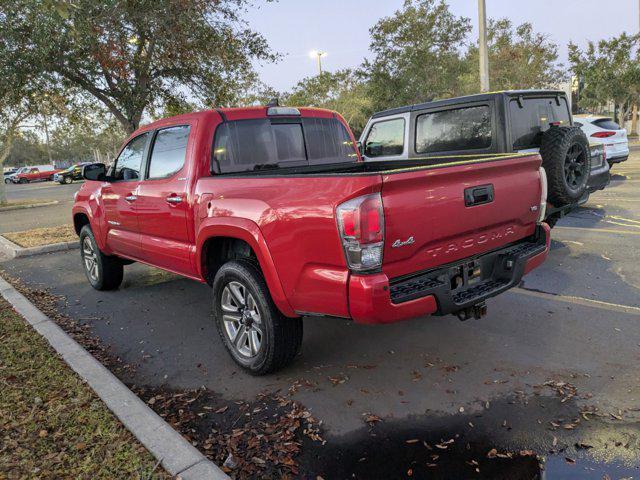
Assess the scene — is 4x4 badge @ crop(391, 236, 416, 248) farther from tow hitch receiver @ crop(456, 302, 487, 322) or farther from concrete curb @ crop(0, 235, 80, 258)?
concrete curb @ crop(0, 235, 80, 258)

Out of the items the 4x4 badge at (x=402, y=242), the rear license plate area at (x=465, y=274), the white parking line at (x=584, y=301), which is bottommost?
the white parking line at (x=584, y=301)

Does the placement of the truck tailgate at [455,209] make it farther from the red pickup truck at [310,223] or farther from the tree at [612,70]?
the tree at [612,70]

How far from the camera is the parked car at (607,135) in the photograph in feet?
42.9

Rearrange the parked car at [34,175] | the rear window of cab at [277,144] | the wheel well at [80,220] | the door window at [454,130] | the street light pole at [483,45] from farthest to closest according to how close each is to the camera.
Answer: the parked car at [34,175], the street light pole at [483,45], the wheel well at [80,220], the door window at [454,130], the rear window of cab at [277,144]

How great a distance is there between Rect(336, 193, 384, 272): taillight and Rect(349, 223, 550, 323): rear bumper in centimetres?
9

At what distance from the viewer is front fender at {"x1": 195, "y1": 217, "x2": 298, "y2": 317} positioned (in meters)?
3.25

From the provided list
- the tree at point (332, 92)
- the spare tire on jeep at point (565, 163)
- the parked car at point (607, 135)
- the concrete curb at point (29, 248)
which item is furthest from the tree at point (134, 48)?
the tree at point (332, 92)

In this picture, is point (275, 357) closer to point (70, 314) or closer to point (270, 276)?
point (270, 276)

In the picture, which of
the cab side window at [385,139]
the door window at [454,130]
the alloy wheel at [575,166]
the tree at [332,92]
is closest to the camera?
the alloy wheel at [575,166]

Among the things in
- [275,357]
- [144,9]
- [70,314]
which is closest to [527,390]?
[275,357]

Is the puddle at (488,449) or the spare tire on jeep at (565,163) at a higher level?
the spare tire on jeep at (565,163)

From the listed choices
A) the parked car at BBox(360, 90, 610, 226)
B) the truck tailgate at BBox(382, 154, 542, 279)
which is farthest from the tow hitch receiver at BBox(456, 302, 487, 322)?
the parked car at BBox(360, 90, 610, 226)

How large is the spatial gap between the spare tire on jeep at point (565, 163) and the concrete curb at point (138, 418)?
16.1 feet

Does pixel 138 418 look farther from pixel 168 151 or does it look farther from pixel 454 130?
pixel 454 130
